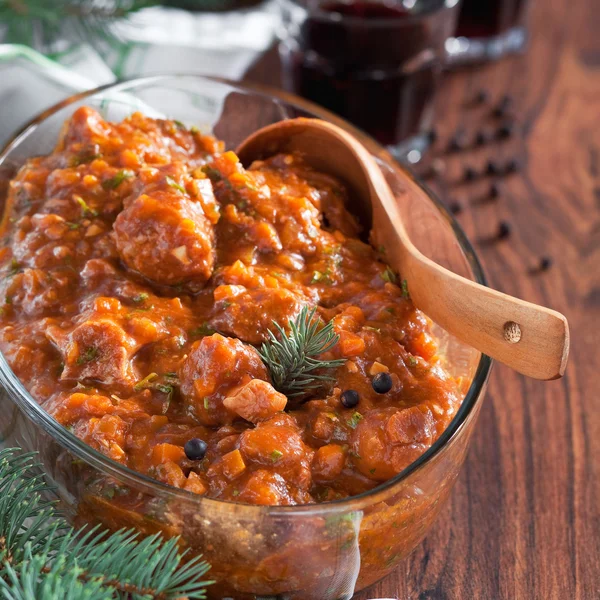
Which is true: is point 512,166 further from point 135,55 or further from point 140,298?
point 140,298

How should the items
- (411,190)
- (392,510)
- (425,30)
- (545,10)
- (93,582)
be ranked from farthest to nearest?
(545,10), (425,30), (411,190), (392,510), (93,582)

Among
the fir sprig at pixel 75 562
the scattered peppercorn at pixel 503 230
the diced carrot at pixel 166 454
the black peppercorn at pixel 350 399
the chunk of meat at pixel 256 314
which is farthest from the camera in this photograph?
the scattered peppercorn at pixel 503 230

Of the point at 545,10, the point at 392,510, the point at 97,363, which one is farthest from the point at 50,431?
the point at 545,10

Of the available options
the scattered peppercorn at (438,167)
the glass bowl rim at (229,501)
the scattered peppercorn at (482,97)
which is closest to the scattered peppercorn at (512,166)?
the scattered peppercorn at (438,167)

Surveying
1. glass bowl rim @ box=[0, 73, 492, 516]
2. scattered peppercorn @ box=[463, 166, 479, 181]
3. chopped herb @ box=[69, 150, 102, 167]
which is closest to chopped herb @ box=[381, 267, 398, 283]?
glass bowl rim @ box=[0, 73, 492, 516]

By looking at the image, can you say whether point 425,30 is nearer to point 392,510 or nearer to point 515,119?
point 515,119

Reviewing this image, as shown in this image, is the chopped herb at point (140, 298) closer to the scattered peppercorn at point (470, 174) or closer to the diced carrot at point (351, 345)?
the diced carrot at point (351, 345)
